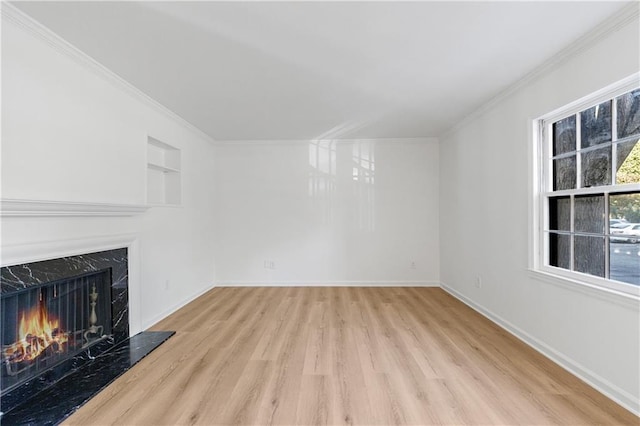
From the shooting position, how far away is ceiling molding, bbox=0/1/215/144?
1895mm

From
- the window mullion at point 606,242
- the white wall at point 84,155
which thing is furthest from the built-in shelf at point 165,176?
the window mullion at point 606,242

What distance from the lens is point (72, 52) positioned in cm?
229

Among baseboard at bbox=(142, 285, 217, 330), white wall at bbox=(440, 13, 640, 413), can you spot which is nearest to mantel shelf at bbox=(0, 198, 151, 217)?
baseboard at bbox=(142, 285, 217, 330)

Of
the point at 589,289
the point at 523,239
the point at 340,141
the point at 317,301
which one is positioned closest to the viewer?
the point at 589,289

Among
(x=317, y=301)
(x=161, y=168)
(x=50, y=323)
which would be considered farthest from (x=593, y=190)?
(x=161, y=168)

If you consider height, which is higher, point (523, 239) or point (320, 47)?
point (320, 47)

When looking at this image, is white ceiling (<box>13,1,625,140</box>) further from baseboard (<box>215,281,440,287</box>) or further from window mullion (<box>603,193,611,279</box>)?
baseboard (<box>215,281,440,287</box>)

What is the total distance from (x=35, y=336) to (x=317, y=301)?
2.89m

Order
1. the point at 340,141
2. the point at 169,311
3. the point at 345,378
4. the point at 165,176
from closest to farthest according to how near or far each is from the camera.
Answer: the point at 345,378, the point at 169,311, the point at 165,176, the point at 340,141

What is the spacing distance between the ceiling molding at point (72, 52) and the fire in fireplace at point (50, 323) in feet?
5.61

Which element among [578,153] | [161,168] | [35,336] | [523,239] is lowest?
[35,336]

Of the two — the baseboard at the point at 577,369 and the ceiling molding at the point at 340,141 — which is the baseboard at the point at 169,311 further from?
the baseboard at the point at 577,369

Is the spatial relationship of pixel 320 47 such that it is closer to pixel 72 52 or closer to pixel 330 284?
pixel 72 52

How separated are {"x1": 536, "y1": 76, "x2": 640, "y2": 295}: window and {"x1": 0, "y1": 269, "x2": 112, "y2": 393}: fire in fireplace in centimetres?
399
